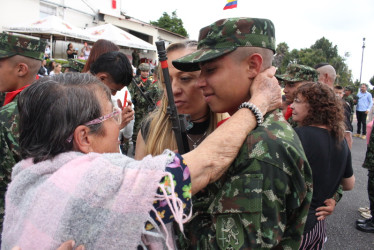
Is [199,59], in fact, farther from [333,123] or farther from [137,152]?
[333,123]

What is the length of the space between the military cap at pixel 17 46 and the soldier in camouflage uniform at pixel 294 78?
3305mm

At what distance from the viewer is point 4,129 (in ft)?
6.86

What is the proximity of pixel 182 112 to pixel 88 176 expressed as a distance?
4.11 ft

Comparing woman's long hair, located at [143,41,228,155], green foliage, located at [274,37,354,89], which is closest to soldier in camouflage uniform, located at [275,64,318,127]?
woman's long hair, located at [143,41,228,155]

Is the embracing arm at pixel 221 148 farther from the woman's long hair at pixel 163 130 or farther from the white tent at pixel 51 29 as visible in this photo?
the white tent at pixel 51 29

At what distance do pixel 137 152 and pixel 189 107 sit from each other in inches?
23.2

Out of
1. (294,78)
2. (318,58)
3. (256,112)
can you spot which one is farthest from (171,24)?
(256,112)

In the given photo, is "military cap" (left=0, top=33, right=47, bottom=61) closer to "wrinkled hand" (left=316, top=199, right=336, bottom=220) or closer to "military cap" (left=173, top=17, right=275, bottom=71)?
"military cap" (left=173, top=17, right=275, bottom=71)

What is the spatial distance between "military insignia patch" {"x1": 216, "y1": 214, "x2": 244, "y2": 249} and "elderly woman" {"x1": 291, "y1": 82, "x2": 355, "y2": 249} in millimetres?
1426

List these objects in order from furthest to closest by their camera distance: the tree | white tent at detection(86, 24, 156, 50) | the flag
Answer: the tree
white tent at detection(86, 24, 156, 50)
the flag

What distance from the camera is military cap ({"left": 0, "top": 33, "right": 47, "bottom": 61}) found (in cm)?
264

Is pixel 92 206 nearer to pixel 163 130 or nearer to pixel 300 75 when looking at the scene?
pixel 163 130

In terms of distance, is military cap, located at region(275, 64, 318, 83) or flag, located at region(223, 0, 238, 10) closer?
flag, located at region(223, 0, 238, 10)

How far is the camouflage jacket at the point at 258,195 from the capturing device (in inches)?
46.1
